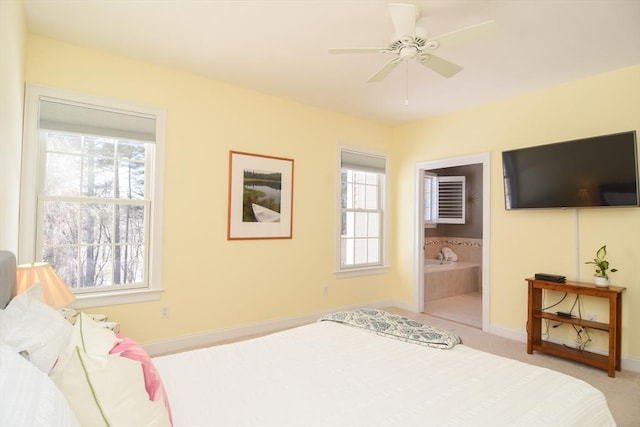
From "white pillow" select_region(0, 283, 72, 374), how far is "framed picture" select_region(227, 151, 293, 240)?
8.46 ft

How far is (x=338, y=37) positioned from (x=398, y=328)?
2.23 meters

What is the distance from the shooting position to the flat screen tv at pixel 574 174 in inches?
119

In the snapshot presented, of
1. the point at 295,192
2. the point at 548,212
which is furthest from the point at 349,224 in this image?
the point at 548,212

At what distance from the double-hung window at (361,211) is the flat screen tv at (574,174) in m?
1.80

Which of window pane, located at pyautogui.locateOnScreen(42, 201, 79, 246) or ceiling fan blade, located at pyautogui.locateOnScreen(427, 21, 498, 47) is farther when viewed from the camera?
window pane, located at pyautogui.locateOnScreen(42, 201, 79, 246)

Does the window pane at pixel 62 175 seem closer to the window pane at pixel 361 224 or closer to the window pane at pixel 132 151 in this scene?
the window pane at pixel 132 151

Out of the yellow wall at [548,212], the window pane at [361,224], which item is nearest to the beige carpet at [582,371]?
the yellow wall at [548,212]

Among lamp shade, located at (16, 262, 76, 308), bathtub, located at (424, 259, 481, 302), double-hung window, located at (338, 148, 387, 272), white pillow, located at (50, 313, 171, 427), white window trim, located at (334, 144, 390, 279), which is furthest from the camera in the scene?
bathtub, located at (424, 259, 481, 302)

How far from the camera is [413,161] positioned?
5.05m

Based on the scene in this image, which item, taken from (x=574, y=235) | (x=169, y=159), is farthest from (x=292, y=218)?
(x=574, y=235)

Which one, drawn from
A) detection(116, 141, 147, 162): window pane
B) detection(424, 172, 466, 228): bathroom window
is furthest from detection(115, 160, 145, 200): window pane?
detection(424, 172, 466, 228): bathroom window

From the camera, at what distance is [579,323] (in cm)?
313

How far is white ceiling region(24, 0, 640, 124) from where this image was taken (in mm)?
2365

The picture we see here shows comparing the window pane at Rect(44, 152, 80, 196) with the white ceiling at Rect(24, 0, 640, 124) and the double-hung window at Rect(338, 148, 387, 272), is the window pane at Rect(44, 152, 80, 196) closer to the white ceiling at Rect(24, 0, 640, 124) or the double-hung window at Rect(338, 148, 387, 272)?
the white ceiling at Rect(24, 0, 640, 124)
